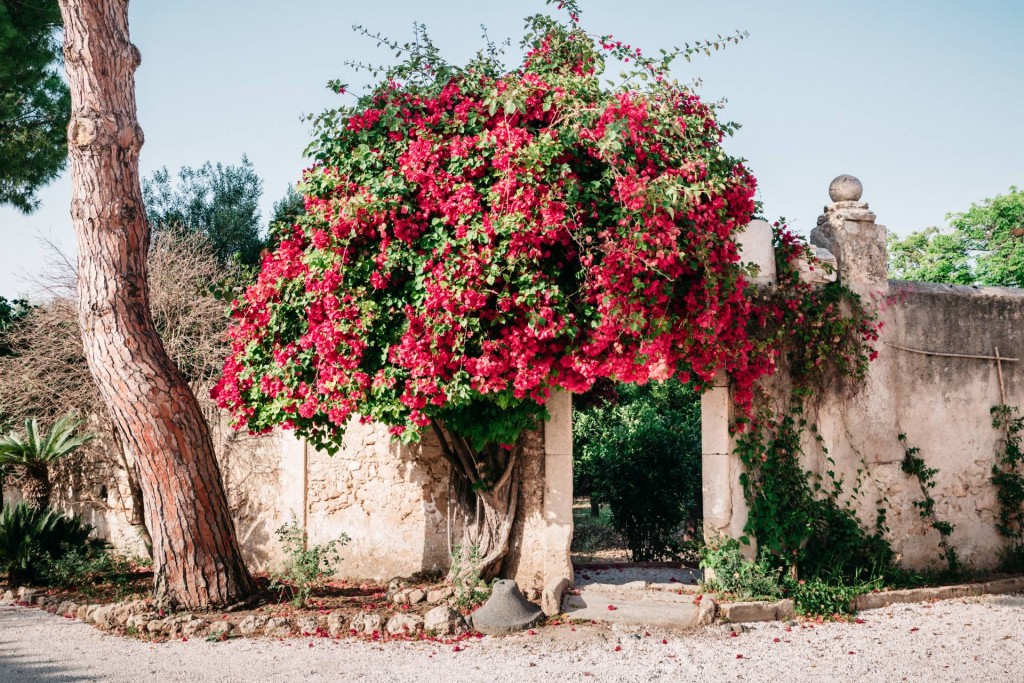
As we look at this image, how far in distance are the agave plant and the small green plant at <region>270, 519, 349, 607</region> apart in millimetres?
3357

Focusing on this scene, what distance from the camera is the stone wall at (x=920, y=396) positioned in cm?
812

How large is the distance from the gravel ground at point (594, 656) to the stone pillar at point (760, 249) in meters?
3.09

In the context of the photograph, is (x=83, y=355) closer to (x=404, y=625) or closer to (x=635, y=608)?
(x=404, y=625)

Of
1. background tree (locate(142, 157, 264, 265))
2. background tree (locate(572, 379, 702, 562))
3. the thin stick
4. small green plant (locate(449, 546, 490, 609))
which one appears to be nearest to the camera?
small green plant (locate(449, 546, 490, 609))

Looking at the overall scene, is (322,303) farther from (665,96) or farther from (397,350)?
(665,96)

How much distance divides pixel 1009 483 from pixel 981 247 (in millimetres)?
17069

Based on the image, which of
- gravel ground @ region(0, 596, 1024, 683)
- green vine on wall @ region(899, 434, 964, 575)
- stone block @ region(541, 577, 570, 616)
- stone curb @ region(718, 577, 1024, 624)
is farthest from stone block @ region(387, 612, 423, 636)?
green vine on wall @ region(899, 434, 964, 575)

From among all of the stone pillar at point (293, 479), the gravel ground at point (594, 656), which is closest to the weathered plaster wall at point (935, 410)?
the gravel ground at point (594, 656)

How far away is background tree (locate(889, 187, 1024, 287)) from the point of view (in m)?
21.2

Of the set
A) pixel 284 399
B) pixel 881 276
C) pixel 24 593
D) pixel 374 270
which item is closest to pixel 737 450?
pixel 881 276

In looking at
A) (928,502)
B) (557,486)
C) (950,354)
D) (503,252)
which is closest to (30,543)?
(557,486)

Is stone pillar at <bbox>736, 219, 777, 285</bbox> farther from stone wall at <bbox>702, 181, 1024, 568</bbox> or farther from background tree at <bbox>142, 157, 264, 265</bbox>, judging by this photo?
background tree at <bbox>142, 157, 264, 265</bbox>

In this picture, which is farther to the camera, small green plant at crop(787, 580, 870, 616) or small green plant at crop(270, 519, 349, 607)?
small green plant at crop(270, 519, 349, 607)

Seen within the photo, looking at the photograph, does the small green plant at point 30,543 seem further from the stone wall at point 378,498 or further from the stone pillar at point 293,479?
the stone pillar at point 293,479
